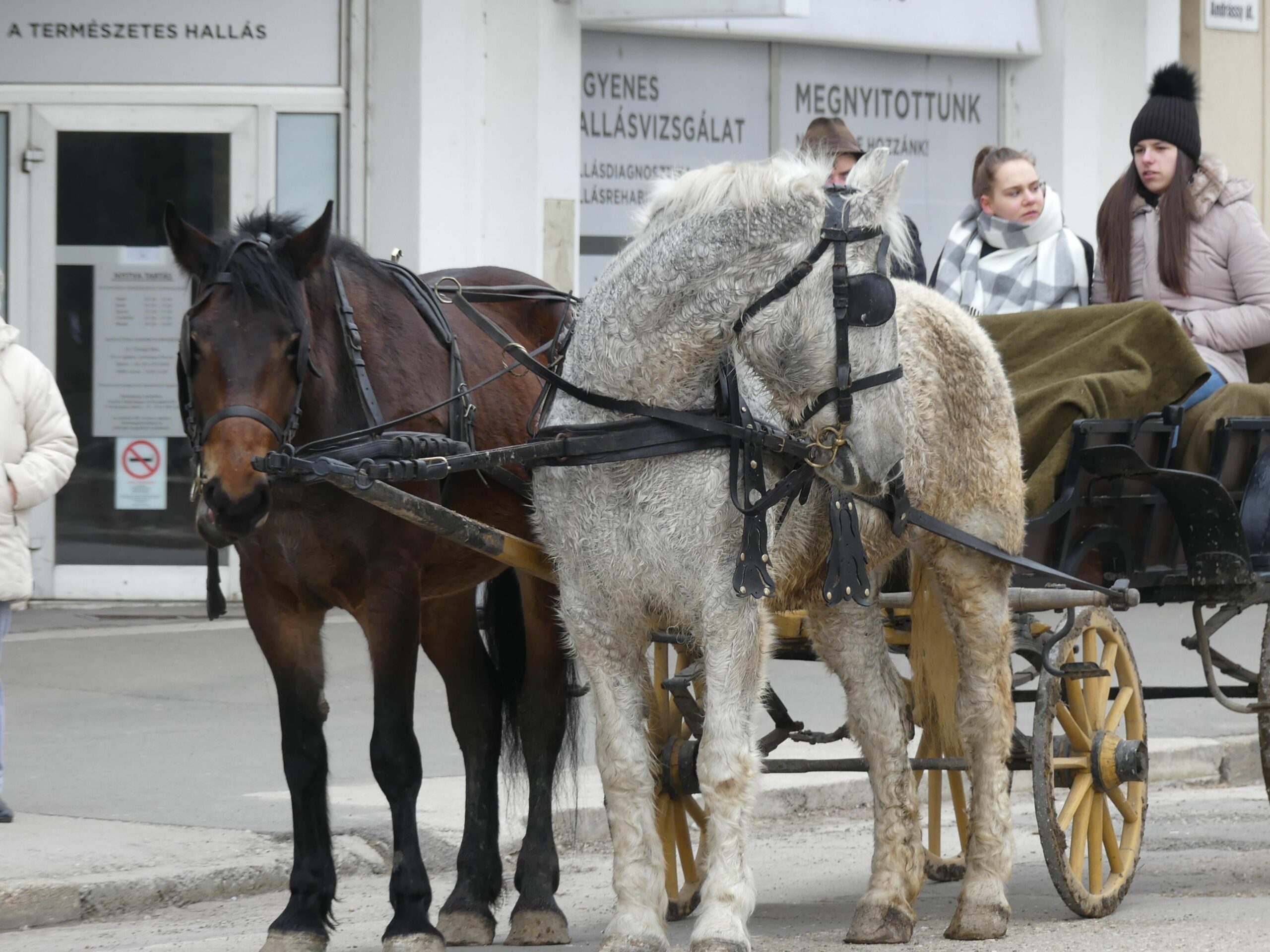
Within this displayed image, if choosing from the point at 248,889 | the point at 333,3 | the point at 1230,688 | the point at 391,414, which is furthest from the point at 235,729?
the point at 333,3

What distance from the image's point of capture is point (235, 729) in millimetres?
8352

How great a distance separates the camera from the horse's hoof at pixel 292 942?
480 cm

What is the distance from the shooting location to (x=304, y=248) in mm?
4637

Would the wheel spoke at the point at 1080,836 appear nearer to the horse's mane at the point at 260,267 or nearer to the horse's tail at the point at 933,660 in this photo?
the horse's tail at the point at 933,660

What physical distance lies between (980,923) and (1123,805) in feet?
3.05

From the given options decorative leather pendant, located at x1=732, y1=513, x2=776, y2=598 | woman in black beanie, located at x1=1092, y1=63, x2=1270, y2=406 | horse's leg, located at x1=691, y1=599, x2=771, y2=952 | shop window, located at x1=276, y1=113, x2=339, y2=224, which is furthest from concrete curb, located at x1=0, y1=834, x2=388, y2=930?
shop window, located at x1=276, y1=113, x2=339, y2=224

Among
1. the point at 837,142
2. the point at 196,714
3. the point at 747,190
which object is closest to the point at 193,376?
the point at 747,190

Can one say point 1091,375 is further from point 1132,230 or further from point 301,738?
point 301,738

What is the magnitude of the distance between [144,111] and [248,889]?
269 inches

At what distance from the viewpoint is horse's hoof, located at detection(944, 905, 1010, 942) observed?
507cm

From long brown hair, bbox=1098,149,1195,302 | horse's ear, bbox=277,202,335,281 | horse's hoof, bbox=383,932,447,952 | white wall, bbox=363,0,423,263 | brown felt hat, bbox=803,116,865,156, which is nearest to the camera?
horse's ear, bbox=277,202,335,281

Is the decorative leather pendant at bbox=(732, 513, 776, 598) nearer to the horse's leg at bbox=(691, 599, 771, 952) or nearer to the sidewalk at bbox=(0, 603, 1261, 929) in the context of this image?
the horse's leg at bbox=(691, 599, 771, 952)

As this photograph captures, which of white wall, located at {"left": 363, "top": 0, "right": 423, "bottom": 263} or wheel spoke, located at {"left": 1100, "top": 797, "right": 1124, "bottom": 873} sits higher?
white wall, located at {"left": 363, "top": 0, "right": 423, "bottom": 263}

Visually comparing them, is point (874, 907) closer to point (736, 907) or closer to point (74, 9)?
point (736, 907)
